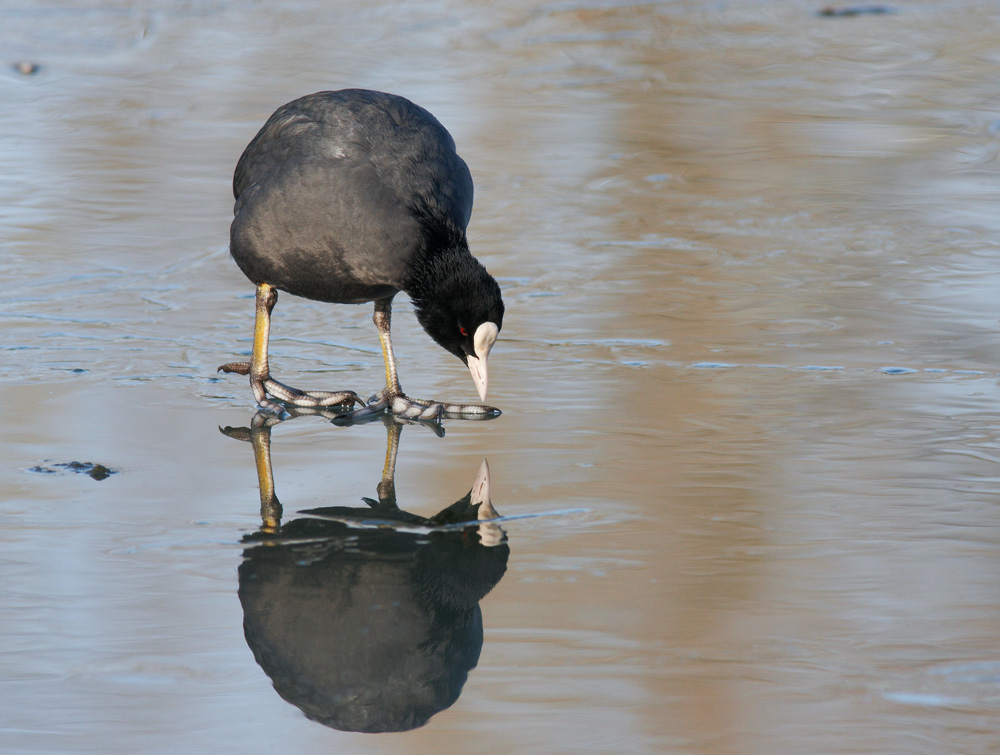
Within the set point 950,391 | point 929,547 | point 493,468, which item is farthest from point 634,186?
point 929,547

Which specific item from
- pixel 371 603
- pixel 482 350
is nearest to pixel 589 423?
pixel 482 350

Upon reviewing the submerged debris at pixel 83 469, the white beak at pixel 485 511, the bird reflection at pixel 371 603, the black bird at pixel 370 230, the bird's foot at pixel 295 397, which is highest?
the black bird at pixel 370 230

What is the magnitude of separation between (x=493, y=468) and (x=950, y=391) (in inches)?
64.3

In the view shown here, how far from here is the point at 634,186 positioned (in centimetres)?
720

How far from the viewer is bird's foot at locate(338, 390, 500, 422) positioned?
14.3 ft

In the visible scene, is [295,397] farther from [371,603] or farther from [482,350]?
[371,603]

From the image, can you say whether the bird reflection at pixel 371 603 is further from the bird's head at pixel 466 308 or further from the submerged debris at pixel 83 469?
the bird's head at pixel 466 308

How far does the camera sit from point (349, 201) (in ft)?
13.6

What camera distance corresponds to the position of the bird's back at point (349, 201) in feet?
13.5

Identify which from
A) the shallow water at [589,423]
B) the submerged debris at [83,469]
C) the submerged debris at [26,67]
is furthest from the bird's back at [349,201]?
the submerged debris at [26,67]

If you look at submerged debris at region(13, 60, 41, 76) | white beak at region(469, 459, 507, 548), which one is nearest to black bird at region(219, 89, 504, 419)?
white beak at region(469, 459, 507, 548)

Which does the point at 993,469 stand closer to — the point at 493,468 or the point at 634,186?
the point at 493,468

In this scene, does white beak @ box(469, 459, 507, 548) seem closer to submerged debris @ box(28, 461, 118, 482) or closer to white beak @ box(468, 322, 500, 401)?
white beak @ box(468, 322, 500, 401)

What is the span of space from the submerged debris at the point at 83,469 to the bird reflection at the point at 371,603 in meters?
0.46
